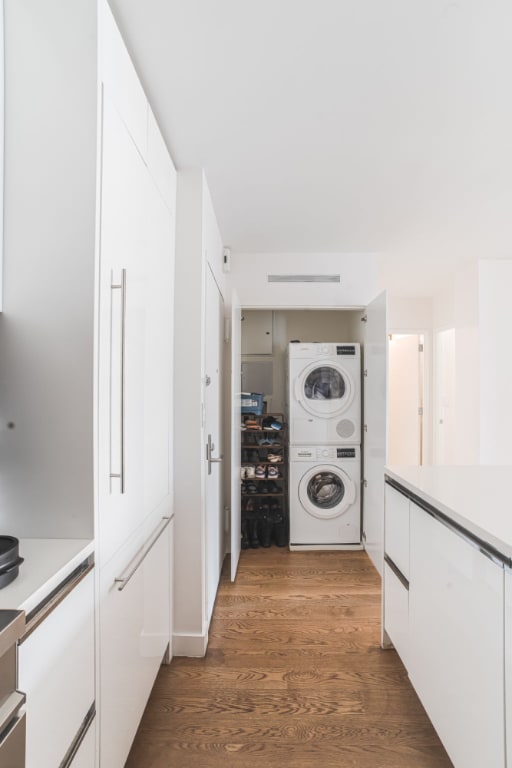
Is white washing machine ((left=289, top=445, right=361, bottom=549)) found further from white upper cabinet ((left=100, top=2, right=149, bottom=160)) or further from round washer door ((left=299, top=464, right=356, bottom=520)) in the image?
white upper cabinet ((left=100, top=2, right=149, bottom=160))

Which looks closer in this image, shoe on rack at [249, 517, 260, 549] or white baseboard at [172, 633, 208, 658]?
white baseboard at [172, 633, 208, 658]

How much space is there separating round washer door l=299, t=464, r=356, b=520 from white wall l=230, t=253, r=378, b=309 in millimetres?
1407

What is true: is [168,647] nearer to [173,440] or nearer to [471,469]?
[173,440]

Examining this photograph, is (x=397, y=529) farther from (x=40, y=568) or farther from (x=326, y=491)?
(x=326, y=491)

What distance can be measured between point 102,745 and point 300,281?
9.92 ft

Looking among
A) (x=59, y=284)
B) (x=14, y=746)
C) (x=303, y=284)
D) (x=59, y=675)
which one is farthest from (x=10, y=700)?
(x=303, y=284)

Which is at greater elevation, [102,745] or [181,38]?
[181,38]

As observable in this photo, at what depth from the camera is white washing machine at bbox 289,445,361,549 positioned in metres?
3.34

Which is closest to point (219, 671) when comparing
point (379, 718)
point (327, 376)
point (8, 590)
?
point (379, 718)

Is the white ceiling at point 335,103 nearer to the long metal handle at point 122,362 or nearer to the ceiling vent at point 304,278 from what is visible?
the ceiling vent at point 304,278

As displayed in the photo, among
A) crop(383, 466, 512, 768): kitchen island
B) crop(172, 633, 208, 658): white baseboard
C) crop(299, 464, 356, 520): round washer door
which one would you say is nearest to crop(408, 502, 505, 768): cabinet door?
crop(383, 466, 512, 768): kitchen island

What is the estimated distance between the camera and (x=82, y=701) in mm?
972

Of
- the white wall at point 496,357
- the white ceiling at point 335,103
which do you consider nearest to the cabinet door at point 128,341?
the white ceiling at point 335,103

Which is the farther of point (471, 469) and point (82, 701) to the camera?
point (471, 469)
